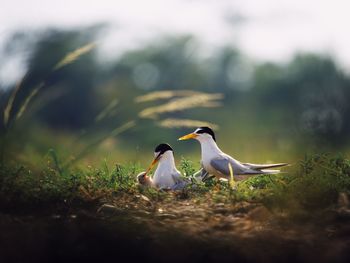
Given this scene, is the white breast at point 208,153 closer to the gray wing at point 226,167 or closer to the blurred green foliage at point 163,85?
the gray wing at point 226,167

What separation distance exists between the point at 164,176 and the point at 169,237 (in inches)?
90.7

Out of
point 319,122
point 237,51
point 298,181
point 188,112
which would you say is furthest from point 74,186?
point 237,51

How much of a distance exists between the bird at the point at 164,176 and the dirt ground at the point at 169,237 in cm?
152

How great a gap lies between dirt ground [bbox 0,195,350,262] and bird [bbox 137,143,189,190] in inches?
59.8

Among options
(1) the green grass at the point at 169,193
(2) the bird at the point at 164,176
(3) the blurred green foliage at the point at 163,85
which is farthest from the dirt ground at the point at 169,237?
(3) the blurred green foliage at the point at 163,85

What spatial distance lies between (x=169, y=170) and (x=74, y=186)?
63.4 inches

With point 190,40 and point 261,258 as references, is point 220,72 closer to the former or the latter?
point 190,40

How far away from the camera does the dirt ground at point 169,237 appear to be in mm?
4125

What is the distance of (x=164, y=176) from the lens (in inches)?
256

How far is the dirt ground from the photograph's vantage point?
412 cm

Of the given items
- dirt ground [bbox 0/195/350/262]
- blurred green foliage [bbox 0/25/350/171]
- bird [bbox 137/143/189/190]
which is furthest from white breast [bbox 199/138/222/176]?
blurred green foliage [bbox 0/25/350/171]

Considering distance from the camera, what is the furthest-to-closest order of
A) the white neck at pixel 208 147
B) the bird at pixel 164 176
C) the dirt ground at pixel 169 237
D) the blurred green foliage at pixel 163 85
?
the blurred green foliage at pixel 163 85
the white neck at pixel 208 147
the bird at pixel 164 176
the dirt ground at pixel 169 237

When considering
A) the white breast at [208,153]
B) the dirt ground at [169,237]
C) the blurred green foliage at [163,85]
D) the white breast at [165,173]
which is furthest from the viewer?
the blurred green foliage at [163,85]

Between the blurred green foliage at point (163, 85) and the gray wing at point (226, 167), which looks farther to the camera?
the blurred green foliage at point (163, 85)
